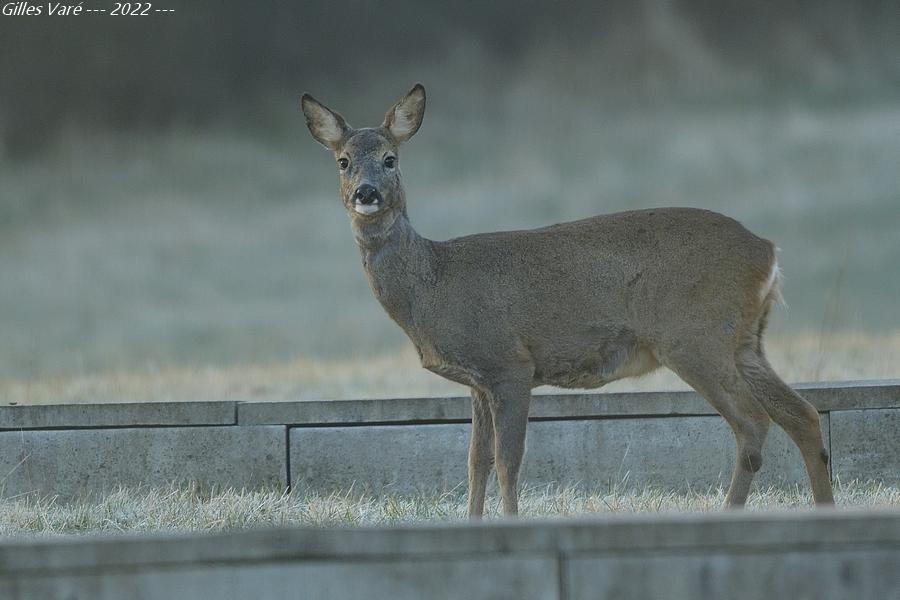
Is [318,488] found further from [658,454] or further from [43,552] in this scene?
[43,552]

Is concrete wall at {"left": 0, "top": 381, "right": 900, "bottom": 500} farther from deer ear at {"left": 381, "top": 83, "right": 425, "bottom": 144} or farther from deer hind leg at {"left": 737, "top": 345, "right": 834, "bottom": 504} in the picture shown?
deer ear at {"left": 381, "top": 83, "right": 425, "bottom": 144}

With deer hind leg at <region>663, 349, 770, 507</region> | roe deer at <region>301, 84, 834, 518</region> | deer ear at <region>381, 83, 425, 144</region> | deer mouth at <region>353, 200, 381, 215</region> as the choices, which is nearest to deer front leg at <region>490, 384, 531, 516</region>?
roe deer at <region>301, 84, 834, 518</region>

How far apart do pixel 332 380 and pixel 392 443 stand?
2.90 metres

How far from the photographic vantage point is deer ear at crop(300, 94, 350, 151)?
7.40 metres

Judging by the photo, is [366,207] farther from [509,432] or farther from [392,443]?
[392,443]

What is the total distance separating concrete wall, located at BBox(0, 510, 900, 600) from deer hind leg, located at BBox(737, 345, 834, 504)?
3.81 metres

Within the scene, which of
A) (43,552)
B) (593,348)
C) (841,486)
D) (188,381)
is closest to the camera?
(43,552)

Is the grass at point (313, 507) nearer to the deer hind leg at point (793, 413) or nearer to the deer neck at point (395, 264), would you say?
the deer hind leg at point (793, 413)

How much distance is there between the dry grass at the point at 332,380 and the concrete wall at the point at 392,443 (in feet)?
3.79

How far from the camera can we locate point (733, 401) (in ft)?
22.8

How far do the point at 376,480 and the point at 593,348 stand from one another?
224 centimetres

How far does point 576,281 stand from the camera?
704 cm

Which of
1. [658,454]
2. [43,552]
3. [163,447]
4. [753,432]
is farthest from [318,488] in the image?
[43,552]

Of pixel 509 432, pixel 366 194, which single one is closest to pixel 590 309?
pixel 509 432
